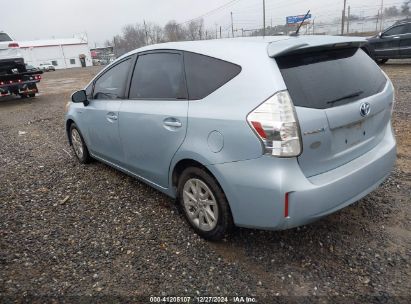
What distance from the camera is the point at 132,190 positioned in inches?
167

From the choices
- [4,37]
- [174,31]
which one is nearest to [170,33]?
[174,31]

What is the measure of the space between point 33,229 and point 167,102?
185 cm

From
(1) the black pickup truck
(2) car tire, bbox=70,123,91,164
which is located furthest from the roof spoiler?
(1) the black pickup truck

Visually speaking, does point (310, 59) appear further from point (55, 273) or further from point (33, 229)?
point (33, 229)

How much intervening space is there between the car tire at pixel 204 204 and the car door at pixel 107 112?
117cm

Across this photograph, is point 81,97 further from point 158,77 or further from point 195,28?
point 195,28

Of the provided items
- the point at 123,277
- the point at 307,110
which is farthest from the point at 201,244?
the point at 307,110

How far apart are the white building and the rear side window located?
64541 millimetres

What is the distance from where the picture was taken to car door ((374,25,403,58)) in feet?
45.2

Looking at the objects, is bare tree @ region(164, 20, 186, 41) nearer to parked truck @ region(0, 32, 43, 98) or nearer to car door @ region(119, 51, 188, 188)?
parked truck @ region(0, 32, 43, 98)

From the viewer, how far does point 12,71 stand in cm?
1256

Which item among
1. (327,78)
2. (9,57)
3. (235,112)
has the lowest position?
(235,112)

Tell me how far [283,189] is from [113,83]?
2.60m

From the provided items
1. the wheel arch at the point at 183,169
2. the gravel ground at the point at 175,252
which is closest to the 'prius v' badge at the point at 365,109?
the gravel ground at the point at 175,252
